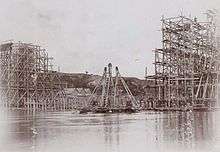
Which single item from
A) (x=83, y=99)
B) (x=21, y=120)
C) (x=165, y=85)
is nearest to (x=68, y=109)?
(x=83, y=99)

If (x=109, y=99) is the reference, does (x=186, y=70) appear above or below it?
above

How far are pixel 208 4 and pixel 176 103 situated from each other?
286cm

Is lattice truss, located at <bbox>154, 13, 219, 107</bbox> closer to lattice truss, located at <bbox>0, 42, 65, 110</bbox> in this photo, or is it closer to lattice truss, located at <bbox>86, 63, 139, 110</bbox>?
lattice truss, located at <bbox>0, 42, 65, 110</bbox>

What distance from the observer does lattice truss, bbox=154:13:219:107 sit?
4163mm

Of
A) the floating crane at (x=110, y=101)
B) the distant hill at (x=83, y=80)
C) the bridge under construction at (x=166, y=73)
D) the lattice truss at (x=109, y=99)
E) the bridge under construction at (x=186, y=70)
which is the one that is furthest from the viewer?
the lattice truss at (x=109, y=99)

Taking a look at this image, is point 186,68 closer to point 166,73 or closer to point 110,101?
point 166,73

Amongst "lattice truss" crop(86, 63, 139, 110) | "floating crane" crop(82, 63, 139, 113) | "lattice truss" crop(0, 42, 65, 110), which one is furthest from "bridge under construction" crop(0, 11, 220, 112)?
"lattice truss" crop(86, 63, 139, 110)

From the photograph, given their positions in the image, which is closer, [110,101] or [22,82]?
[22,82]

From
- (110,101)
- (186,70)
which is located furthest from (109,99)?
(186,70)

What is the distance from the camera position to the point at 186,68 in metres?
5.21

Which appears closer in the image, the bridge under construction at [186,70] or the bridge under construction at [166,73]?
the bridge under construction at [166,73]

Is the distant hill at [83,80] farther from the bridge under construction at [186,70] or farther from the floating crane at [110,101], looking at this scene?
the floating crane at [110,101]

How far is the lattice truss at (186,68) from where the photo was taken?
416 cm

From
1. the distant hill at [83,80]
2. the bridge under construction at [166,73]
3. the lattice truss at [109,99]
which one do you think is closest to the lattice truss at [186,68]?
the bridge under construction at [166,73]
